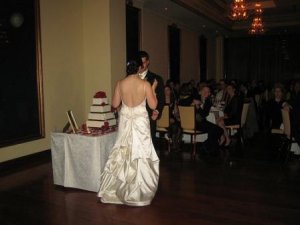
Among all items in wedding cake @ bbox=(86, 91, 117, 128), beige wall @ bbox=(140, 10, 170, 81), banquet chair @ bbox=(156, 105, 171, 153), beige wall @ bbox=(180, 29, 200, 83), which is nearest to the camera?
wedding cake @ bbox=(86, 91, 117, 128)

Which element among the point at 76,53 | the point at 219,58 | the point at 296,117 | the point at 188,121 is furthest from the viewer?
the point at 219,58

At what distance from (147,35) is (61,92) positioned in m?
3.54

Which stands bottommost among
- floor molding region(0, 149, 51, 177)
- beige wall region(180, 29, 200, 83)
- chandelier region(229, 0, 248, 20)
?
floor molding region(0, 149, 51, 177)

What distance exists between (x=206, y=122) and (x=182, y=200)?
2.78m

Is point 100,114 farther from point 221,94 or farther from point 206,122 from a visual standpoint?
point 221,94

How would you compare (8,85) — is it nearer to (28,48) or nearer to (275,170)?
(28,48)

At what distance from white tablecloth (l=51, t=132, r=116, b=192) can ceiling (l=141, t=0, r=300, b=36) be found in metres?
5.25

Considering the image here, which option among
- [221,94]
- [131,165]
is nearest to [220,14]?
[221,94]

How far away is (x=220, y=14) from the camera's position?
12.6 meters

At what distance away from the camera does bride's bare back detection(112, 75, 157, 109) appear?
3.99 m

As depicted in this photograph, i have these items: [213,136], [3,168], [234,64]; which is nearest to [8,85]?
[3,168]

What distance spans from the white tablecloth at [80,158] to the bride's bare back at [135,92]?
601mm

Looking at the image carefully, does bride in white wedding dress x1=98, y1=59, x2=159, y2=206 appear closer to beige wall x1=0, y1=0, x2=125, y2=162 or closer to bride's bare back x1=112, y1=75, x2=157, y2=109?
bride's bare back x1=112, y1=75, x2=157, y2=109

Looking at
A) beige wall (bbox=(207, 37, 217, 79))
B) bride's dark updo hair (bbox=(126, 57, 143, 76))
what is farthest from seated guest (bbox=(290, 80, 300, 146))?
beige wall (bbox=(207, 37, 217, 79))
